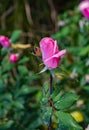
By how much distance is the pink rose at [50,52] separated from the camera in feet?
3.04

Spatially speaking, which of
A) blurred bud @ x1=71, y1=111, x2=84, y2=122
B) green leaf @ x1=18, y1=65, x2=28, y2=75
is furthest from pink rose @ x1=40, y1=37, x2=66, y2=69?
blurred bud @ x1=71, y1=111, x2=84, y2=122

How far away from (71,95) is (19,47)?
1.80 ft

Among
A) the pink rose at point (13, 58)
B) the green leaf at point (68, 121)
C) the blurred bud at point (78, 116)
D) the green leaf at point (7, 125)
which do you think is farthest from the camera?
the blurred bud at point (78, 116)

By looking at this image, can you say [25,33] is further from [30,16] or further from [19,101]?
[19,101]

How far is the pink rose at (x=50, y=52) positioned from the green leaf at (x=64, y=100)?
8cm

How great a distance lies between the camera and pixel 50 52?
0.94 metres

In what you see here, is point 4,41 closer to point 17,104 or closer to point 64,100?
point 17,104

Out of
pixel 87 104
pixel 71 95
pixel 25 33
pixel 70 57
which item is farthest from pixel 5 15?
pixel 71 95

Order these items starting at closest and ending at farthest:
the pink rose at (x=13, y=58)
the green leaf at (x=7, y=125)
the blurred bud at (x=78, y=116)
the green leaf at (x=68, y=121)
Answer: the green leaf at (x=68, y=121) → the green leaf at (x=7, y=125) → the pink rose at (x=13, y=58) → the blurred bud at (x=78, y=116)

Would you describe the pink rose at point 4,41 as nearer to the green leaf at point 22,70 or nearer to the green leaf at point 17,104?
the green leaf at point 22,70

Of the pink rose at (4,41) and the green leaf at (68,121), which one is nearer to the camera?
the green leaf at (68,121)

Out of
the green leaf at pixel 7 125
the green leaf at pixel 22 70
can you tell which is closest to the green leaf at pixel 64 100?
the green leaf at pixel 7 125

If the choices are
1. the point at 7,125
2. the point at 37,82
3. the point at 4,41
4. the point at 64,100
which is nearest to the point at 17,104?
the point at 7,125

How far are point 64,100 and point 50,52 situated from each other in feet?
0.40
